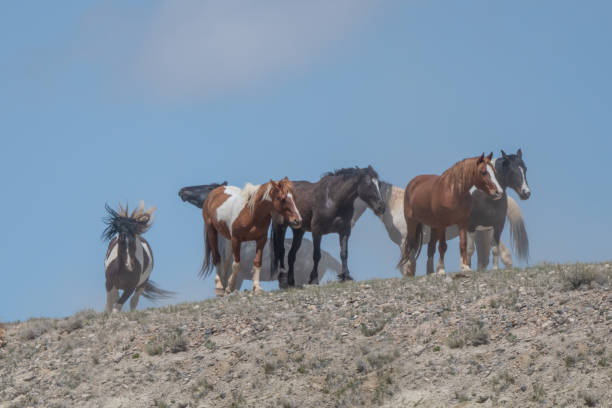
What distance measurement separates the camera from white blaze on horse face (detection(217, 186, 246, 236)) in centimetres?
2381

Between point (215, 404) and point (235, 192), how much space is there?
26.7 ft

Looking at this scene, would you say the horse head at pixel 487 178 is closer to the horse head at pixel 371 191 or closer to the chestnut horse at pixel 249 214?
the horse head at pixel 371 191

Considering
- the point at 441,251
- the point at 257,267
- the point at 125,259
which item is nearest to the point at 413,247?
the point at 441,251

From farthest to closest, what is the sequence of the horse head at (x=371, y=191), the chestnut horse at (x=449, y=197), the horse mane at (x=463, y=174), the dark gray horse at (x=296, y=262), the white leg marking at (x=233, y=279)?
Answer: the dark gray horse at (x=296, y=262), the horse head at (x=371, y=191), the white leg marking at (x=233, y=279), the horse mane at (x=463, y=174), the chestnut horse at (x=449, y=197)

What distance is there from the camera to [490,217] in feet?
82.1

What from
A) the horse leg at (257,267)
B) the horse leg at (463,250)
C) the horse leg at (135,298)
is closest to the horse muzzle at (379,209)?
the horse leg at (463,250)

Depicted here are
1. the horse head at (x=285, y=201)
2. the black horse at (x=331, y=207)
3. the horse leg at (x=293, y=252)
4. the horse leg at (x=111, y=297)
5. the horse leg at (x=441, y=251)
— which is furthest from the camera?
the horse leg at (x=111, y=297)

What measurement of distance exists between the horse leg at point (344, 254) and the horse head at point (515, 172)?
13.7 ft

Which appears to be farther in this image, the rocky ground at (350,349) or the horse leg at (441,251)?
the horse leg at (441,251)

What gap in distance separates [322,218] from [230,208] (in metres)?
2.23

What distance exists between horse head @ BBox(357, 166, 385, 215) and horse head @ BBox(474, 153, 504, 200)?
7.52 feet

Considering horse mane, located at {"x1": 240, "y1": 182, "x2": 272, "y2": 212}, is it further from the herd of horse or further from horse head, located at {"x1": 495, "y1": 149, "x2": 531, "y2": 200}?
horse head, located at {"x1": 495, "y1": 149, "x2": 531, "y2": 200}

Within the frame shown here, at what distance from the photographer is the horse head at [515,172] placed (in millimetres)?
24859

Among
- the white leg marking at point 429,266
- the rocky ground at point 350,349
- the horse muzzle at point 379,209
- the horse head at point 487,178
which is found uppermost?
the horse head at point 487,178
